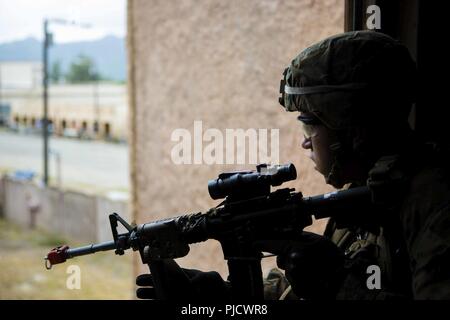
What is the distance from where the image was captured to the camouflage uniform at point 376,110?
76 centimetres

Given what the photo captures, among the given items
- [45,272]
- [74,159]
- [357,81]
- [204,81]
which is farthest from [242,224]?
[74,159]

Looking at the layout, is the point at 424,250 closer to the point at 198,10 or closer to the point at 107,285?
the point at 198,10

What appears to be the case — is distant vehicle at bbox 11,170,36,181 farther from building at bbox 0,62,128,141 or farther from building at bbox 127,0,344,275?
building at bbox 127,0,344,275

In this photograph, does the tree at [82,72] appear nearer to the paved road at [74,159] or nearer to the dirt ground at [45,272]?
the paved road at [74,159]

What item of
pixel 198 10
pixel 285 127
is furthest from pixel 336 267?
pixel 198 10

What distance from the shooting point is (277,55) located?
211 cm

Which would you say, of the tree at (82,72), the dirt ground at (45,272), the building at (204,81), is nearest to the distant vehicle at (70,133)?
the tree at (82,72)

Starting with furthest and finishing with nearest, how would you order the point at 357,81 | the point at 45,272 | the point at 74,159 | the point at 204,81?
1. the point at 74,159
2. the point at 45,272
3. the point at 204,81
4. the point at 357,81

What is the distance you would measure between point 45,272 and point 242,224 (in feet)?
14.9

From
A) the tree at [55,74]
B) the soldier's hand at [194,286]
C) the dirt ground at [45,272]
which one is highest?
the tree at [55,74]

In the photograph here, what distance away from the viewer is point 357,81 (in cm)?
83

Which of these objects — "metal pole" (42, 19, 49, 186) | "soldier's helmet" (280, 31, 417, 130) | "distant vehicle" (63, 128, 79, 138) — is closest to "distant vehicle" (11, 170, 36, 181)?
"metal pole" (42, 19, 49, 186)

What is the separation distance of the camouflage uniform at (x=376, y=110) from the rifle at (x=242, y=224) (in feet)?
0.20

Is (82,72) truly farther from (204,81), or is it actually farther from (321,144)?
(321,144)
